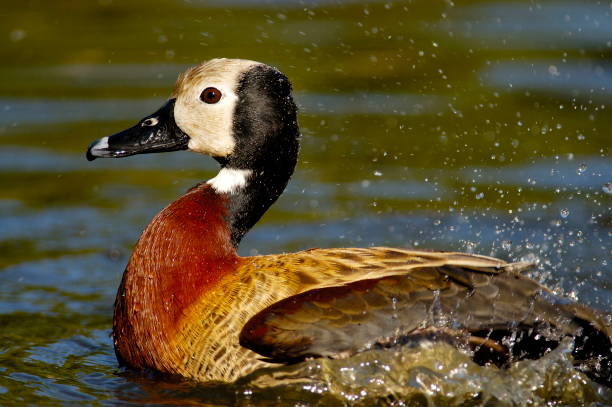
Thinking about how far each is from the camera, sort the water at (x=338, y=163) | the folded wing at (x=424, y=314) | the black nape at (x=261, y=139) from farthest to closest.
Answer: the black nape at (x=261, y=139) → the water at (x=338, y=163) → the folded wing at (x=424, y=314)

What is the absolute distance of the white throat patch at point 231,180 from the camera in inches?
269

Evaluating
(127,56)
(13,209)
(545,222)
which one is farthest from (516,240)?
(127,56)

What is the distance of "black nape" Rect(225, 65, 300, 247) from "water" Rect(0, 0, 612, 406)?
1.23 m

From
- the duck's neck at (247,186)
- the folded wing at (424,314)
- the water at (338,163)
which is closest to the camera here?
the folded wing at (424,314)

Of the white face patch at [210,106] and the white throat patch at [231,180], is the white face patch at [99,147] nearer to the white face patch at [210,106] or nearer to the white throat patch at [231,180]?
the white face patch at [210,106]

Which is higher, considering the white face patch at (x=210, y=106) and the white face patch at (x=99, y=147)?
the white face patch at (x=210, y=106)

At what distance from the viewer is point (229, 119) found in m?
6.76

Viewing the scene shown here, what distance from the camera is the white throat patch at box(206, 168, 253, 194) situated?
683 centimetres

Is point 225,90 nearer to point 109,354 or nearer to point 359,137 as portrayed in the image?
point 109,354

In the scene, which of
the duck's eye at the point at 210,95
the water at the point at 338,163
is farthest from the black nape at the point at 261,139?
the water at the point at 338,163

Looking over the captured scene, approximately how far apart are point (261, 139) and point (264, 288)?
1022mm

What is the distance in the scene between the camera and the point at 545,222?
9.36 metres

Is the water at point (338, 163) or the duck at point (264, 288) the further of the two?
the water at point (338, 163)

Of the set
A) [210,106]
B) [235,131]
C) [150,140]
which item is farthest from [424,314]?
[150,140]
